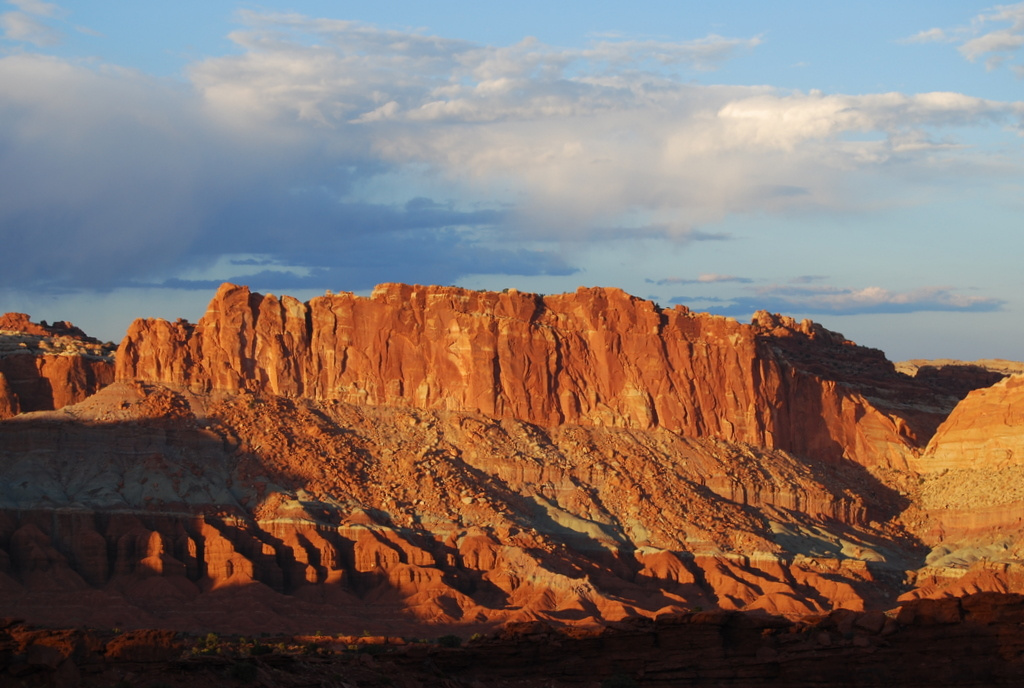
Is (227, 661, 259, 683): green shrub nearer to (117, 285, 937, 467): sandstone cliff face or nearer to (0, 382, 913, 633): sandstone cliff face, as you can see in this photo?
(0, 382, 913, 633): sandstone cliff face

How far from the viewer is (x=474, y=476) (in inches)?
3979

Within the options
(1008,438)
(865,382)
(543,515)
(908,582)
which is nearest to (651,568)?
(543,515)

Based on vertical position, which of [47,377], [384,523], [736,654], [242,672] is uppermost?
[47,377]

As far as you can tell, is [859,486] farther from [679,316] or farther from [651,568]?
[651,568]

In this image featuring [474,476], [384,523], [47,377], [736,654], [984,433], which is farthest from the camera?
[984,433]

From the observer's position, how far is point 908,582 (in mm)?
101062

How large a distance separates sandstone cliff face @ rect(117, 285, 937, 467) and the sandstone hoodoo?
0.19 meters

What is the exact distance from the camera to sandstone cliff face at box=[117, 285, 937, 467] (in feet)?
→ 342

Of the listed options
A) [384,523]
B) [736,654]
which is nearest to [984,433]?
[384,523]

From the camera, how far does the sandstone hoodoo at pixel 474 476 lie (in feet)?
282

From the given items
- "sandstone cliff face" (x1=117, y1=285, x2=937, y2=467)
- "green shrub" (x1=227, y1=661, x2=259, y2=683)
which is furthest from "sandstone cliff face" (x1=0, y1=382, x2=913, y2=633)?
"green shrub" (x1=227, y1=661, x2=259, y2=683)

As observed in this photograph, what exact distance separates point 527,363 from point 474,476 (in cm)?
1298

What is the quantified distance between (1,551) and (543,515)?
3280 cm

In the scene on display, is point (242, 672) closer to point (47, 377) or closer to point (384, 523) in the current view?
point (384, 523)
